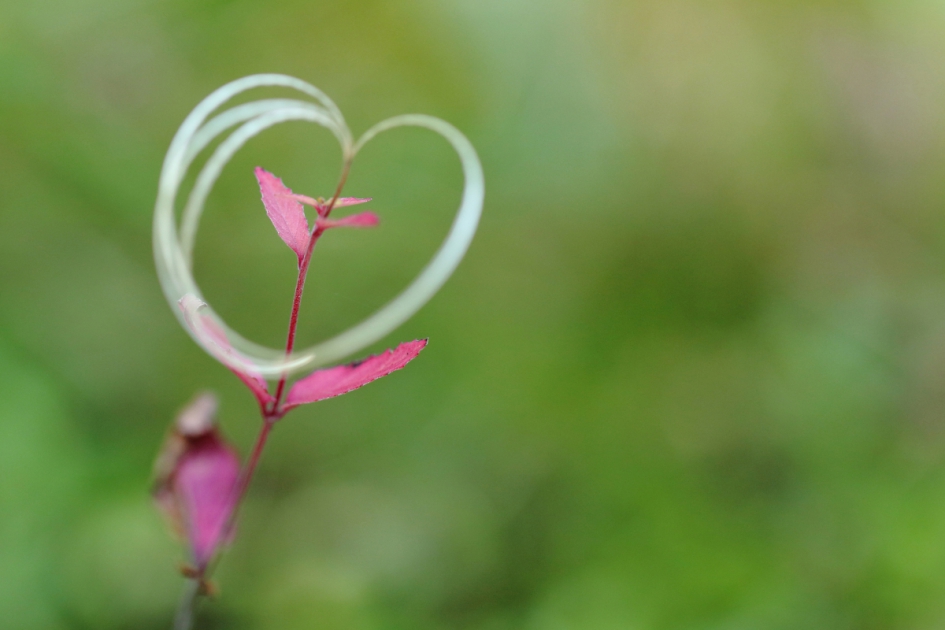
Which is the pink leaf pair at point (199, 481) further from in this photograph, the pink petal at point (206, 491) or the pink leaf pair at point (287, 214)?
the pink leaf pair at point (287, 214)

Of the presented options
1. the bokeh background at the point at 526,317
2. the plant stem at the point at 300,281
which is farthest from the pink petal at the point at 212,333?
the bokeh background at the point at 526,317

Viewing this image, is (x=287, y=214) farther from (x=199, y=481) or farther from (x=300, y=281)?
(x=199, y=481)

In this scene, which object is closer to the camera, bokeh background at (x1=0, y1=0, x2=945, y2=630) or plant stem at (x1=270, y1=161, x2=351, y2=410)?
plant stem at (x1=270, y1=161, x2=351, y2=410)

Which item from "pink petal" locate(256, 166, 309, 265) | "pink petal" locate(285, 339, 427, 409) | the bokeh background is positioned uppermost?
"pink petal" locate(256, 166, 309, 265)

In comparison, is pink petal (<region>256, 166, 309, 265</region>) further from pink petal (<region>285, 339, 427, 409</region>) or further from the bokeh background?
the bokeh background

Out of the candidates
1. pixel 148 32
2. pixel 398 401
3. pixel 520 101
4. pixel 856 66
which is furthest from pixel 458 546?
pixel 856 66

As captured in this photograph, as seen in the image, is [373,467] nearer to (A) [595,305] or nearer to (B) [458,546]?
(B) [458,546]

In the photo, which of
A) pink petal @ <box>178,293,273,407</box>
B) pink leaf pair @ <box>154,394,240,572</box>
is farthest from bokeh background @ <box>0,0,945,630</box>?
pink petal @ <box>178,293,273,407</box>
